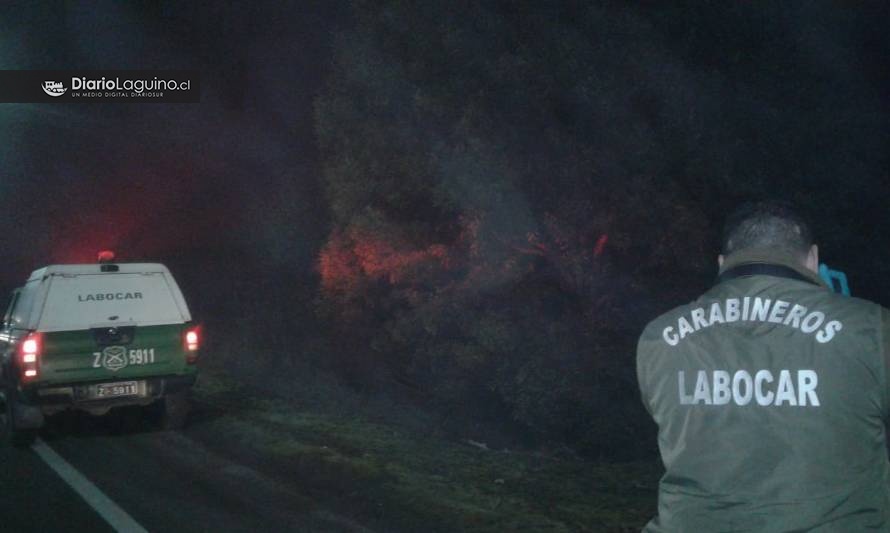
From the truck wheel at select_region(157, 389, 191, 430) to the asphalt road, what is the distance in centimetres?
24

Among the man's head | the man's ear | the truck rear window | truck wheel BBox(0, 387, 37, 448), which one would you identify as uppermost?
the truck rear window

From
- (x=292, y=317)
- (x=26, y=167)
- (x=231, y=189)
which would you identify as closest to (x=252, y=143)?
(x=231, y=189)

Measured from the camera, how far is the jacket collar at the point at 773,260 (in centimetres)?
244

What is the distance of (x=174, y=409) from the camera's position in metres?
11.1

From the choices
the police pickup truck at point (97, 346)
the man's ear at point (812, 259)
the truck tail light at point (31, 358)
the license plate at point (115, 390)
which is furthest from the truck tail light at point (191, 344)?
the man's ear at point (812, 259)

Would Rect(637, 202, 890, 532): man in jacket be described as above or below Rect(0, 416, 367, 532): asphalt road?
above

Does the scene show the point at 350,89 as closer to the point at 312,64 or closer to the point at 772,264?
the point at 312,64

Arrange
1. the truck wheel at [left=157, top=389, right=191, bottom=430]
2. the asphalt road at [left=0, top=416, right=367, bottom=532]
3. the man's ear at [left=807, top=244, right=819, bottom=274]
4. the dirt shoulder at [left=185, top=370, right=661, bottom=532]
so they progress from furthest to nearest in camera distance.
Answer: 1. the truck wheel at [left=157, top=389, right=191, bottom=430]
2. the asphalt road at [left=0, top=416, right=367, bottom=532]
3. the dirt shoulder at [left=185, top=370, right=661, bottom=532]
4. the man's ear at [left=807, top=244, right=819, bottom=274]

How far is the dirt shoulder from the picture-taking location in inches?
270

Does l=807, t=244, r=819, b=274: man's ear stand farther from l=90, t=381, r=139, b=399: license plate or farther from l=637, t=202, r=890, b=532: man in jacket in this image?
l=90, t=381, r=139, b=399: license plate

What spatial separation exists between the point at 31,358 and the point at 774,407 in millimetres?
9878

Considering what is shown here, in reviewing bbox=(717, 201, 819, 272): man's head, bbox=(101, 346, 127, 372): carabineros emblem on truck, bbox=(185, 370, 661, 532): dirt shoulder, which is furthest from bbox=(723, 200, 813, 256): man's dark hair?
bbox=(101, 346, 127, 372): carabineros emblem on truck

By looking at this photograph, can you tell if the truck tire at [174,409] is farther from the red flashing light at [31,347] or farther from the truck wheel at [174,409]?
the red flashing light at [31,347]

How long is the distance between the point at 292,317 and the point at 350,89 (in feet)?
36.0
